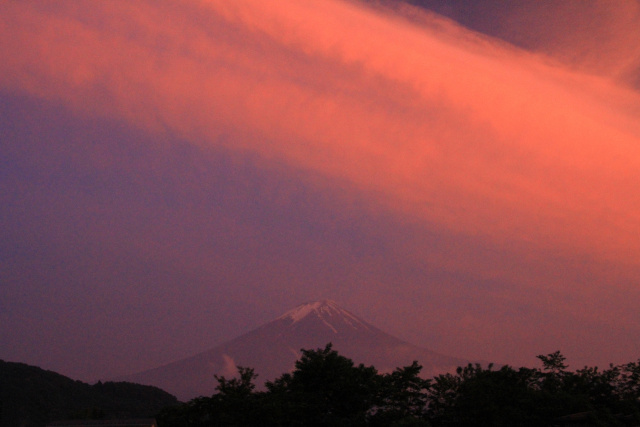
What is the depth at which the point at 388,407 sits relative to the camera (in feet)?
93.8

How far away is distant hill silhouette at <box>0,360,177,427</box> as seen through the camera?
54.1 metres

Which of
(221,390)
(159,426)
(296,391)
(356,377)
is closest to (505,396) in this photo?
(356,377)

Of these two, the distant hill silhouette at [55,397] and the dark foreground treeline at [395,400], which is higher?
the distant hill silhouette at [55,397]

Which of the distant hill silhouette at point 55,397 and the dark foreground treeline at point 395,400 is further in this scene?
the distant hill silhouette at point 55,397

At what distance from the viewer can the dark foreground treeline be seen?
26.9 m

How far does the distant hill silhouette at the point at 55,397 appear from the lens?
54.1 meters

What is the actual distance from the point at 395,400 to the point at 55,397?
40.4 m

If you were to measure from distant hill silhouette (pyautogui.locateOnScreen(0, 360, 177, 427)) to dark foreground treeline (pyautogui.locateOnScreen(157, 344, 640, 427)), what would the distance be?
26429 millimetres

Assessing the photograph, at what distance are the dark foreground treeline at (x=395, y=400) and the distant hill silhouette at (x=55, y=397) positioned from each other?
26.4m

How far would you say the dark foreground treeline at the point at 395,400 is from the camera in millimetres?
26906

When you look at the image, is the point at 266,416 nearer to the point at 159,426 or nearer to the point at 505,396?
the point at 159,426

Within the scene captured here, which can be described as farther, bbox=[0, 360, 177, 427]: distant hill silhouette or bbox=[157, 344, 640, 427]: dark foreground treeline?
bbox=[0, 360, 177, 427]: distant hill silhouette

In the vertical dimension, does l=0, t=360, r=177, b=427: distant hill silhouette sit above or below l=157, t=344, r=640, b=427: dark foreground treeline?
above

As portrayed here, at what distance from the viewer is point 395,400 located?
28719 millimetres
